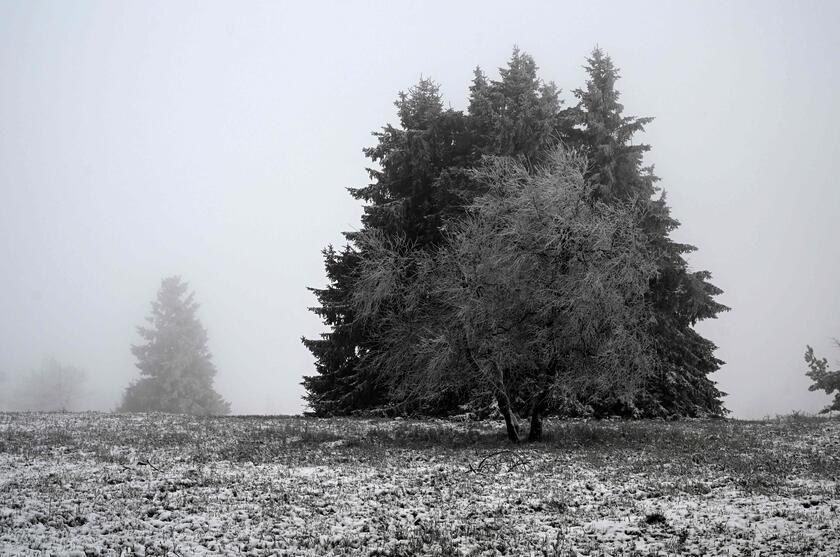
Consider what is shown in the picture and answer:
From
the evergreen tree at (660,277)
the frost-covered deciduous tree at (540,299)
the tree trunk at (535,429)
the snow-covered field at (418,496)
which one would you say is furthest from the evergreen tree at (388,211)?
the tree trunk at (535,429)

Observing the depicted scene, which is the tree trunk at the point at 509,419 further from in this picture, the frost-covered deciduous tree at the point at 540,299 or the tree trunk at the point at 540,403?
the tree trunk at the point at 540,403

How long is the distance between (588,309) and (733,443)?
6.44 m

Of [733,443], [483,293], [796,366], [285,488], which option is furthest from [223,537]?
[796,366]

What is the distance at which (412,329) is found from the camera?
2034cm

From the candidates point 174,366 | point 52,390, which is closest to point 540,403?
point 174,366

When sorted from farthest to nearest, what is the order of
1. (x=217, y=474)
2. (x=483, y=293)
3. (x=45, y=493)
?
(x=483, y=293)
(x=217, y=474)
(x=45, y=493)

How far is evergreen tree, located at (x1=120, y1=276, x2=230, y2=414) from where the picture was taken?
176ft

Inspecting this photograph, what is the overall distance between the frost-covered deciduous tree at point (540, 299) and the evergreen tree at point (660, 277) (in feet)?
33.0

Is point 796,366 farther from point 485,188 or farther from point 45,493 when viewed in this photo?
point 45,493

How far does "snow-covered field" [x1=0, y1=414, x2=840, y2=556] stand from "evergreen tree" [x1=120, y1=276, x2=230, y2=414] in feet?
119

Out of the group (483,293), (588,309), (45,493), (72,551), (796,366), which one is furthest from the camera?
(796,366)

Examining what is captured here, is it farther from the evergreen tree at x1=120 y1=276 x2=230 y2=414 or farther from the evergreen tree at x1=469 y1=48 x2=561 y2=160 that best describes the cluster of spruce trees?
the evergreen tree at x1=120 y1=276 x2=230 y2=414

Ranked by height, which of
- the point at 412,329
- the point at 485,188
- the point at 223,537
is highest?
the point at 485,188

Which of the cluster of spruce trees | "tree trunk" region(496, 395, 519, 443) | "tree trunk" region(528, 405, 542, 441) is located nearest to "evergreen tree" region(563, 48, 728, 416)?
the cluster of spruce trees
